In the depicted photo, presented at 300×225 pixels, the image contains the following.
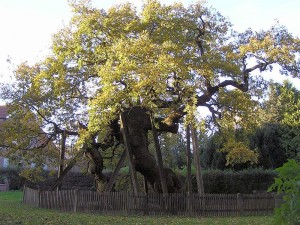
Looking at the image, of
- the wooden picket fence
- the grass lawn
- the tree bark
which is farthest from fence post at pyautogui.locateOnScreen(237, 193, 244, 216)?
the tree bark

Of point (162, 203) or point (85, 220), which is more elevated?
point (162, 203)

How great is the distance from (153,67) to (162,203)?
6975mm

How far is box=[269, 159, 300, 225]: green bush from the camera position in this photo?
3.83 m

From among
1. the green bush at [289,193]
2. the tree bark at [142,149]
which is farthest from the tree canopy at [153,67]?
the green bush at [289,193]

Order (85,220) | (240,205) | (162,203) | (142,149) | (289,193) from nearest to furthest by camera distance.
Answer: (289,193) → (85,220) → (162,203) → (240,205) → (142,149)

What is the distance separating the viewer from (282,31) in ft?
63.7

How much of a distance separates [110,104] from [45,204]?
27.6 ft

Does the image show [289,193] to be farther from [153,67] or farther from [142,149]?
[142,149]

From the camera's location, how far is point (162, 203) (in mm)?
20453

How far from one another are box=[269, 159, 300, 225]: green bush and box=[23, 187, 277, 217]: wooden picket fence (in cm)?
1653

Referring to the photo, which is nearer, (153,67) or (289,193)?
(289,193)

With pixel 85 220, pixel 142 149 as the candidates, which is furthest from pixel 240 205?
pixel 85 220

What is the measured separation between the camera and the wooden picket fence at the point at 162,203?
20344 mm

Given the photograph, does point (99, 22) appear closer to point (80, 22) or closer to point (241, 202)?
point (80, 22)
